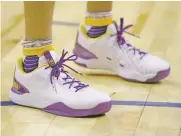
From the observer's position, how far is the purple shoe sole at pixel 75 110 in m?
1.22

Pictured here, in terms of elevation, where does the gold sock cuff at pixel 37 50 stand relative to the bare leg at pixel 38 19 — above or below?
below

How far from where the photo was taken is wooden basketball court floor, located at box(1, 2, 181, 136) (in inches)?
46.4

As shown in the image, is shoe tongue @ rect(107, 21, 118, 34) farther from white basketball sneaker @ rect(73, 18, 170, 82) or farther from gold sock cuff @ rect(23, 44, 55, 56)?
gold sock cuff @ rect(23, 44, 55, 56)

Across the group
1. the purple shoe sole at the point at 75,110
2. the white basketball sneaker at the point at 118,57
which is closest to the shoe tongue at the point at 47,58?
the purple shoe sole at the point at 75,110

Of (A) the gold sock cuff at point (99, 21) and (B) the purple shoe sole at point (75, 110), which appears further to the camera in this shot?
(A) the gold sock cuff at point (99, 21)

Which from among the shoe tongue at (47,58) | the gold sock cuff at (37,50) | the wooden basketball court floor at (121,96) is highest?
the gold sock cuff at (37,50)

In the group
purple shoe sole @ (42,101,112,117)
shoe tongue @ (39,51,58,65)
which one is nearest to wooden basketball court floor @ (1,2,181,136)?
purple shoe sole @ (42,101,112,117)

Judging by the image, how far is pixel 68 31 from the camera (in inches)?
75.0

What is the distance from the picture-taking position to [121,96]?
1.35 metres

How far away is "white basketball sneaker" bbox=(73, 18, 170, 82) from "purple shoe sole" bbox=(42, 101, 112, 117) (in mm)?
236

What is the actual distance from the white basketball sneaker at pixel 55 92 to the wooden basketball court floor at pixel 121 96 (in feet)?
0.08

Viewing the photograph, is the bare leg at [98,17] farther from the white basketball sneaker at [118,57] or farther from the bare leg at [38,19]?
the bare leg at [38,19]

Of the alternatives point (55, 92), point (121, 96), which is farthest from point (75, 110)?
point (121, 96)

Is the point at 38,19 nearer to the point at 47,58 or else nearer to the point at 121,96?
the point at 47,58
